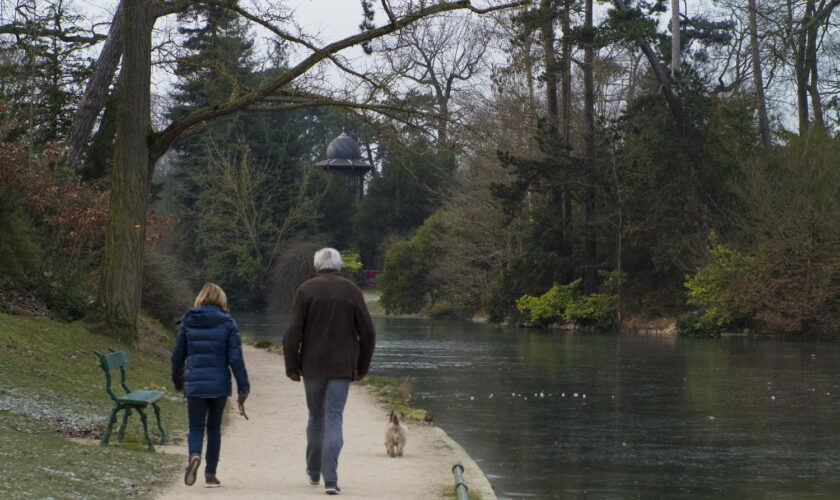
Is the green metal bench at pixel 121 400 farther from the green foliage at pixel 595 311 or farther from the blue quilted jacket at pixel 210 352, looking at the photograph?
the green foliage at pixel 595 311

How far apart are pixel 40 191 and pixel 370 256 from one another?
193 ft

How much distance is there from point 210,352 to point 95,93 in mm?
18464

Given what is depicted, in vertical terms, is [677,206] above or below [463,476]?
above

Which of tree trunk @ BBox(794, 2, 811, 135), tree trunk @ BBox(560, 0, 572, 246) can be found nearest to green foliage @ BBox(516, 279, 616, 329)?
tree trunk @ BBox(560, 0, 572, 246)

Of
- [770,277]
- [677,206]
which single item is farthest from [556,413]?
[677,206]

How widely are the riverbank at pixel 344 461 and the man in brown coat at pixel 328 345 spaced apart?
533 millimetres

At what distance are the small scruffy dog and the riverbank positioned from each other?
0.11m

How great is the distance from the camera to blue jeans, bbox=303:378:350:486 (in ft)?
31.9

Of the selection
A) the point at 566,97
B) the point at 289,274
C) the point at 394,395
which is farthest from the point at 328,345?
the point at 289,274

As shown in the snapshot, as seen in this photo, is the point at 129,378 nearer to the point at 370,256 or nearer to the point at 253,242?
the point at 253,242

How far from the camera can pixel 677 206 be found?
1882 inches

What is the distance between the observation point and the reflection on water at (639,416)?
40.5 feet

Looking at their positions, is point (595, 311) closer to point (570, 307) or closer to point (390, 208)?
point (570, 307)

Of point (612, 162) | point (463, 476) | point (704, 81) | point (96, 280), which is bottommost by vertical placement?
point (463, 476)
